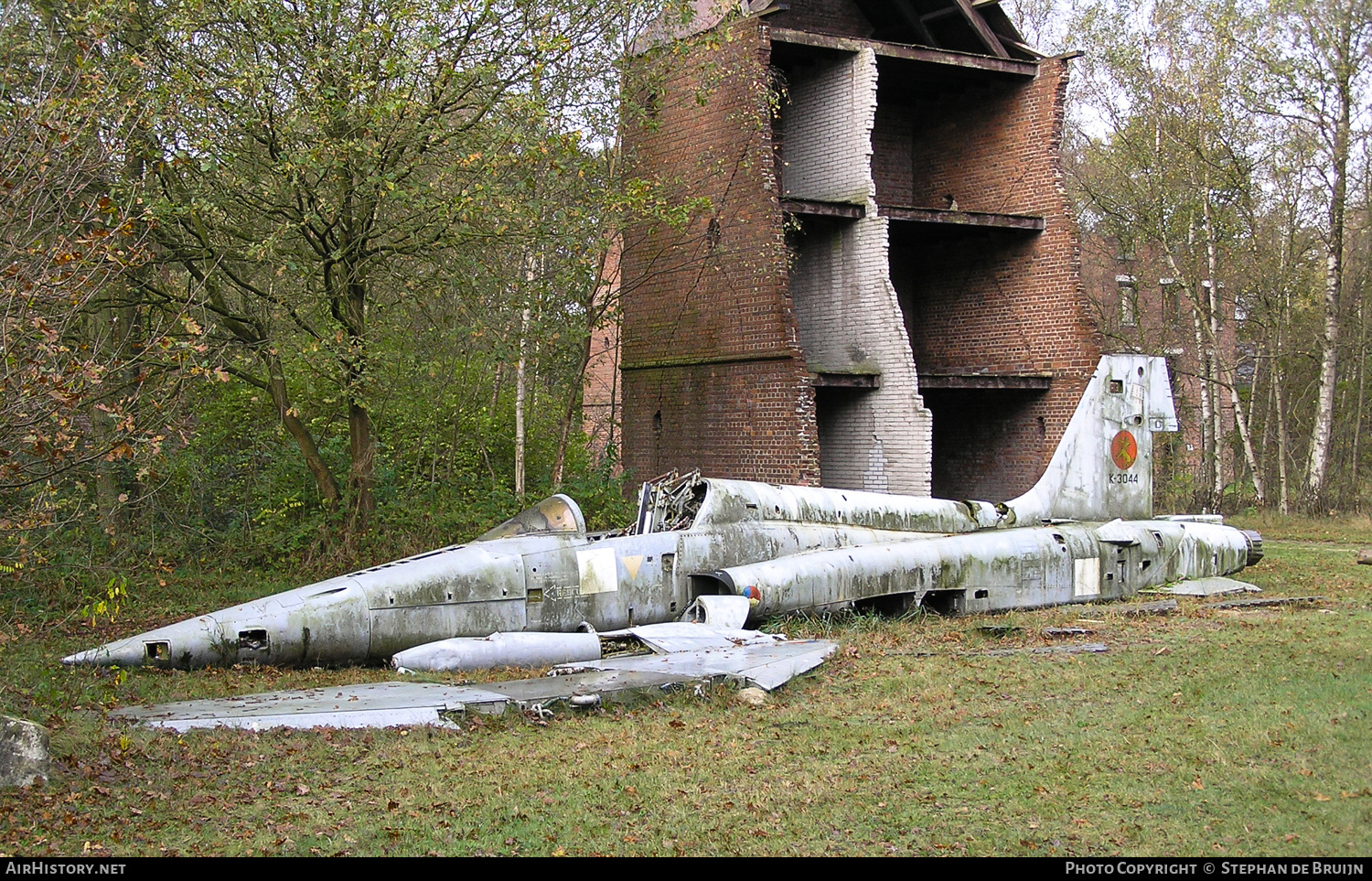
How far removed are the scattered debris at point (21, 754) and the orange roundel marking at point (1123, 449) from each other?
47.6ft

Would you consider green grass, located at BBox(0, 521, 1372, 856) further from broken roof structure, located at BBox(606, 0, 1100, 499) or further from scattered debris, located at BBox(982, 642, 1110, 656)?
broken roof structure, located at BBox(606, 0, 1100, 499)

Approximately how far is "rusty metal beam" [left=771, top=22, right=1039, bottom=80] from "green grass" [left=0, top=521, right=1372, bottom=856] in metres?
11.5

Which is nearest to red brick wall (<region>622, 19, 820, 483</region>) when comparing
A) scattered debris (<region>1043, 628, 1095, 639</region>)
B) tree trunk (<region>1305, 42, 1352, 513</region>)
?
scattered debris (<region>1043, 628, 1095, 639</region>)

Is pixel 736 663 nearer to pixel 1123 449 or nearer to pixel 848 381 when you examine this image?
pixel 848 381

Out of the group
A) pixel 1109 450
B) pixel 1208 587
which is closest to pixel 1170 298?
pixel 1109 450

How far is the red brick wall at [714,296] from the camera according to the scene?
17656 mm

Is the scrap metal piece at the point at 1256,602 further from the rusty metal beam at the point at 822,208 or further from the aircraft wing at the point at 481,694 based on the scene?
the rusty metal beam at the point at 822,208

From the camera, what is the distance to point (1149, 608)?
1420 centimetres

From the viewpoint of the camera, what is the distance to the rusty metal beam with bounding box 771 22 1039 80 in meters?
18.5

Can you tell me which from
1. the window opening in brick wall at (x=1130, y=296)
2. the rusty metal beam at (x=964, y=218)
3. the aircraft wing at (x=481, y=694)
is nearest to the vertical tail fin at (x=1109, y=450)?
the rusty metal beam at (x=964, y=218)

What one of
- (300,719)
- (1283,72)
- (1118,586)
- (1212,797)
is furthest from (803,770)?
(1283,72)

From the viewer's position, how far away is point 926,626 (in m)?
13.2

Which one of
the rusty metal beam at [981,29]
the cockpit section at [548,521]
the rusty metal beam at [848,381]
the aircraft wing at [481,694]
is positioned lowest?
the aircraft wing at [481,694]
